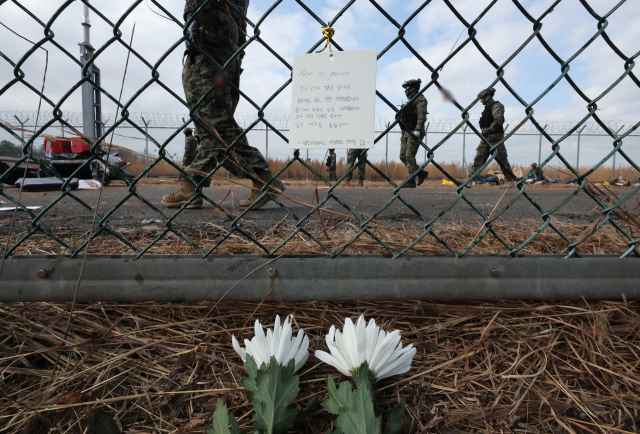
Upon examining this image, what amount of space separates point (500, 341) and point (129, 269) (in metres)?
1.04

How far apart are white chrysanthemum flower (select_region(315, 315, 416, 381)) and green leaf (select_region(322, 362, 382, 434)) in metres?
0.05

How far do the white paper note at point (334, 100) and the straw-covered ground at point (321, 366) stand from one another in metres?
0.49

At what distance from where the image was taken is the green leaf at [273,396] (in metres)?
0.74

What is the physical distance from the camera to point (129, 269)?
1025 mm

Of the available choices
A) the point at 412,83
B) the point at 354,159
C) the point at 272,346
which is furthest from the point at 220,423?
the point at 412,83

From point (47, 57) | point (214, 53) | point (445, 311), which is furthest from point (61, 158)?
point (445, 311)

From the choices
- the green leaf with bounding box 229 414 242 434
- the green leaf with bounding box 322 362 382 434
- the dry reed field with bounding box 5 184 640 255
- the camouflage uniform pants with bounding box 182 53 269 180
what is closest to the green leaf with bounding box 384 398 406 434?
the green leaf with bounding box 322 362 382 434

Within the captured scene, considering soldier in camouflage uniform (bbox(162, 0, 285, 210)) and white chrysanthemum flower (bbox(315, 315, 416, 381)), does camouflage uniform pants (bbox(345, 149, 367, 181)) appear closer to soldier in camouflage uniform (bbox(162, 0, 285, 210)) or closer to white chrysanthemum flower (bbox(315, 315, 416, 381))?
white chrysanthemum flower (bbox(315, 315, 416, 381))

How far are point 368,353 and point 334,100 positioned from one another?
638 millimetres

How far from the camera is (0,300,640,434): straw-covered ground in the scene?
838 mm

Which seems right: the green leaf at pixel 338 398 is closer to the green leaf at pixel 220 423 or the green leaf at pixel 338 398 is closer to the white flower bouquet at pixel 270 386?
the white flower bouquet at pixel 270 386

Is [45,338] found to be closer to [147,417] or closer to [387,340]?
[147,417]

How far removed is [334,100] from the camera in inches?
39.6

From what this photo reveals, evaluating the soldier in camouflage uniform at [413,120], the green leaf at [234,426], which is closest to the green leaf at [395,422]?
the green leaf at [234,426]
